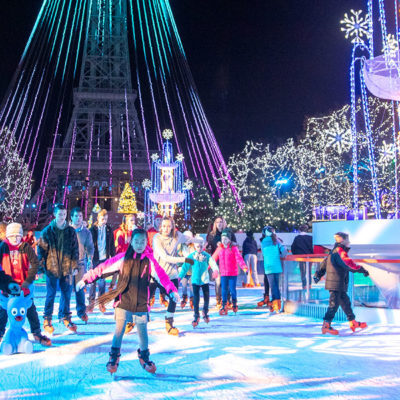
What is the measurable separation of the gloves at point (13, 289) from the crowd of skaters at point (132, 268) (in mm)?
62

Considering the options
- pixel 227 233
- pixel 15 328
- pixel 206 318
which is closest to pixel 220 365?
pixel 15 328

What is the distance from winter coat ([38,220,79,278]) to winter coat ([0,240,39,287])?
768 millimetres

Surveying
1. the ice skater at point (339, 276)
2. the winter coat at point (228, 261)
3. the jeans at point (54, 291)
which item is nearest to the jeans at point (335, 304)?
the ice skater at point (339, 276)

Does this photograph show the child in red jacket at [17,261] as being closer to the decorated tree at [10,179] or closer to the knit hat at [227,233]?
the knit hat at [227,233]

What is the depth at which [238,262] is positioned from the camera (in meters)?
7.92

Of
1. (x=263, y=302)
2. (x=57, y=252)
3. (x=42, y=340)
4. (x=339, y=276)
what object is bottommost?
(x=263, y=302)

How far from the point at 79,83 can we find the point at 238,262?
5323cm

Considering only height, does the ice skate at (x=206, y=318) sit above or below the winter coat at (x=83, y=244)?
below

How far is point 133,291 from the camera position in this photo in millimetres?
4480

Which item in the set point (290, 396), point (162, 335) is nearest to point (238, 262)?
point (162, 335)

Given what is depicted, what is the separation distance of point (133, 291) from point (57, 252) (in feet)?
6.89

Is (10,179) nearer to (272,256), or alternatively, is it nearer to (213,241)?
(213,241)

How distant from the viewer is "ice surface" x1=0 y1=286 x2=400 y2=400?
3775 mm

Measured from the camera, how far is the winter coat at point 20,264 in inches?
210
